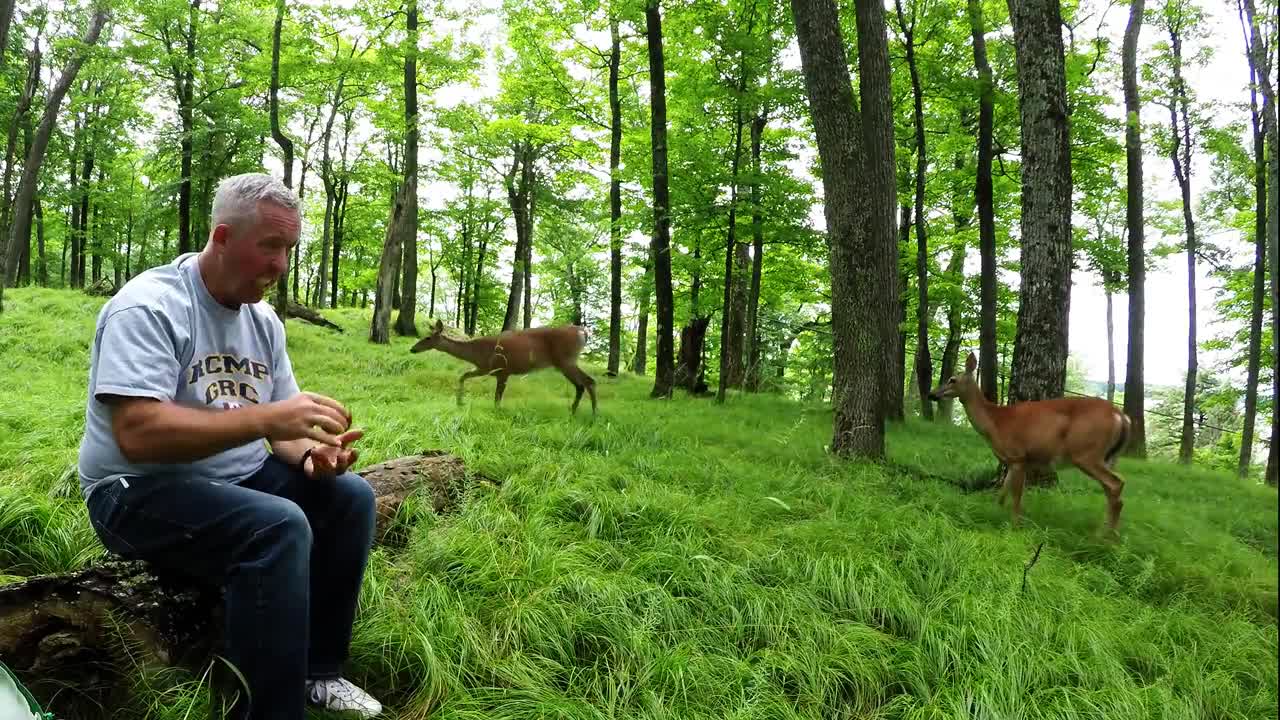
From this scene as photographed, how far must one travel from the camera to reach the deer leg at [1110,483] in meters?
4.59

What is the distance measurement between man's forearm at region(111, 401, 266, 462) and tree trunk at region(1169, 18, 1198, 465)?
50.2ft

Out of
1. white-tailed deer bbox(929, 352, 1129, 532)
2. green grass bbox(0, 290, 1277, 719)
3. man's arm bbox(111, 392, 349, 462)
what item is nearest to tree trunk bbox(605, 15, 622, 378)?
green grass bbox(0, 290, 1277, 719)

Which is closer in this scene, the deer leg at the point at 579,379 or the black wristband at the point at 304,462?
the black wristband at the point at 304,462

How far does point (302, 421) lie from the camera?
5.39ft

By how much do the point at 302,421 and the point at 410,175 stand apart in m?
13.4

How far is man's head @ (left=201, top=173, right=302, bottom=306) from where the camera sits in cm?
188

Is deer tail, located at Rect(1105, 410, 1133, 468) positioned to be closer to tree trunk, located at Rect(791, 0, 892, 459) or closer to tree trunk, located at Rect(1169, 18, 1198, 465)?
tree trunk, located at Rect(791, 0, 892, 459)

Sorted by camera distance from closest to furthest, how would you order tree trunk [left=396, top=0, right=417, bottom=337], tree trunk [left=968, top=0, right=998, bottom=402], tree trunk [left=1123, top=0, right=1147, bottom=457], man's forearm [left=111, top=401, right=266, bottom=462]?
man's forearm [left=111, top=401, right=266, bottom=462] < tree trunk [left=968, top=0, right=998, bottom=402] < tree trunk [left=1123, top=0, right=1147, bottom=457] < tree trunk [left=396, top=0, right=417, bottom=337]

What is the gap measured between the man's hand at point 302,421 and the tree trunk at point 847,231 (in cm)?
511

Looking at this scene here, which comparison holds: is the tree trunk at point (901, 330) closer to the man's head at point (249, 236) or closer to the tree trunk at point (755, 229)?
the tree trunk at point (755, 229)

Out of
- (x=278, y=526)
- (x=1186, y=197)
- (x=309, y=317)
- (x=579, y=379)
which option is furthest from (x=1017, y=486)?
(x=309, y=317)

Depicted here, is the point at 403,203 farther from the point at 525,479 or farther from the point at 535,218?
the point at 525,479

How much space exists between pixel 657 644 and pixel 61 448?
12.4ft

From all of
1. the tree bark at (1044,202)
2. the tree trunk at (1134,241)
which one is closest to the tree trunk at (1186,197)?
the tree trunk at (1134,241)
